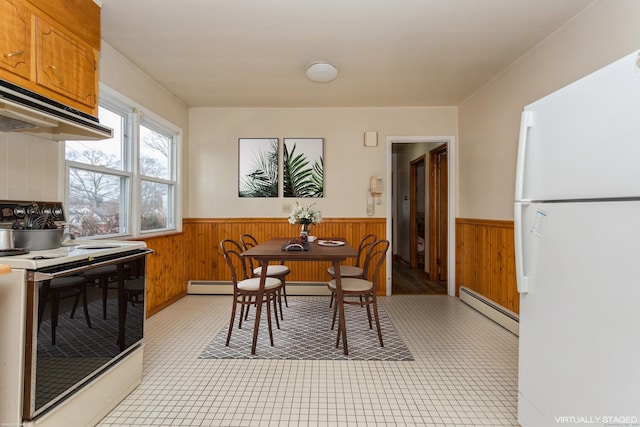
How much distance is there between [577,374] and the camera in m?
1.24

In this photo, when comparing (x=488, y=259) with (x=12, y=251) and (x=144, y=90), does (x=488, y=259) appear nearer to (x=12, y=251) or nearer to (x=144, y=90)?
(x=12, y=251)

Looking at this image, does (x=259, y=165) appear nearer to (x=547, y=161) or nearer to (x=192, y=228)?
(x=192, y=228)

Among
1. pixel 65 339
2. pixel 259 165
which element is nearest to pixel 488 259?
pixel 259 165

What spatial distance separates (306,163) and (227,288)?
2017 mm

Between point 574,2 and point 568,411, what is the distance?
8.13ft

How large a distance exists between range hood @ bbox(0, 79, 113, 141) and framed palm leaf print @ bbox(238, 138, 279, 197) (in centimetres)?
220

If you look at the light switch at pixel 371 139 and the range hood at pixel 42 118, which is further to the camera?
the light switch at pixel 371 139

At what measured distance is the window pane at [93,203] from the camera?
7.77 ft

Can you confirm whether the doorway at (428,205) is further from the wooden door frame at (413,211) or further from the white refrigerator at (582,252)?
the white refrigerator at (582,252)

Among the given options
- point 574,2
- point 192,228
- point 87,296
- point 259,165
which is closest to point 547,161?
point 574,2

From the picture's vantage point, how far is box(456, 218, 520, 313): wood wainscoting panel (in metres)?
2.94

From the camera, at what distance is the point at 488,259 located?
3326 mm

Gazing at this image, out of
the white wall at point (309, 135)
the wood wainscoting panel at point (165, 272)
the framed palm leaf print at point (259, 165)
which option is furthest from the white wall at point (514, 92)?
the wood wainscoting panel at point (165, 272)

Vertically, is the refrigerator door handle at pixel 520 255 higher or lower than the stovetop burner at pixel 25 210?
lower
